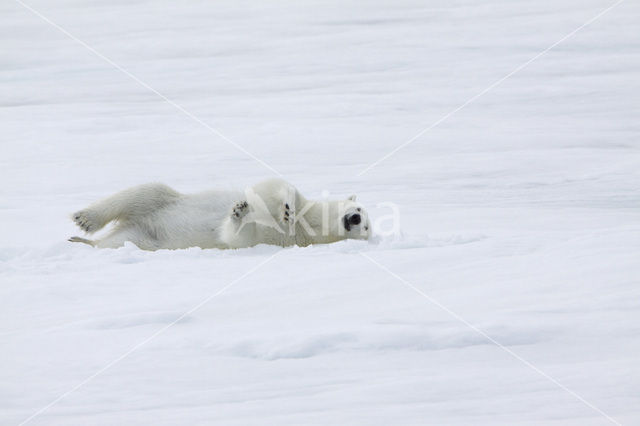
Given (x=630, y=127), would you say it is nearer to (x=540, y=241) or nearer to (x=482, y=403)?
(x=540, y=241)

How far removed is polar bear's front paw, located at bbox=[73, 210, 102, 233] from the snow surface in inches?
9.0

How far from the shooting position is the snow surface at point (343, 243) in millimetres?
2754

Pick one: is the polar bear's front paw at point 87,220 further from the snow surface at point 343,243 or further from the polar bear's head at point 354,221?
the polar bear's head at point 354,221

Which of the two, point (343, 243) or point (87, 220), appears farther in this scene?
point (87, 220)

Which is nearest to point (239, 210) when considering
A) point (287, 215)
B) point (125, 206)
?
point (287, 215)

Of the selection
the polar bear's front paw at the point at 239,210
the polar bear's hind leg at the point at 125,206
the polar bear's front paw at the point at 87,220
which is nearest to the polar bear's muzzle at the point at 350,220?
the polar bear's front paw at the point at 239,210

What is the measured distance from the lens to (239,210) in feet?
15.2

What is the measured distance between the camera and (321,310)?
3504 millimetres

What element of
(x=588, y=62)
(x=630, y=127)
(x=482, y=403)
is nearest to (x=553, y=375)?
(x=482, y=403)

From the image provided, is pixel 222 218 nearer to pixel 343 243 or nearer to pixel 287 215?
pixel 287 215

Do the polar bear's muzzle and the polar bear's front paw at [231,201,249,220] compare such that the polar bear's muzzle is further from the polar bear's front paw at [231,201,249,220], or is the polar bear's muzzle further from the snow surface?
the polar bear's front paw at [231,201,249,220]

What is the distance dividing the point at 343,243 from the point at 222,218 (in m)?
0.67

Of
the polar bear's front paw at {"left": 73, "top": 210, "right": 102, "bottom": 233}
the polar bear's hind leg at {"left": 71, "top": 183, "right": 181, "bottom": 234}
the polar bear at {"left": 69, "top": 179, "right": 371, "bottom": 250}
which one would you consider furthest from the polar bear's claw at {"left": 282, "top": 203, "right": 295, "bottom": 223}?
the polar bear's front paw at {"left": 73, "top": 210, "right": 102, "bottom": 233}

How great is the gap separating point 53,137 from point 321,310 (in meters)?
5.18
